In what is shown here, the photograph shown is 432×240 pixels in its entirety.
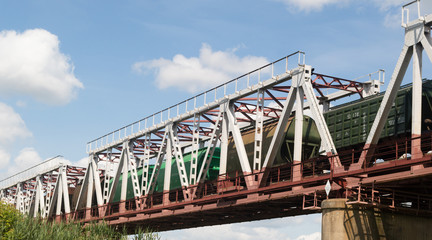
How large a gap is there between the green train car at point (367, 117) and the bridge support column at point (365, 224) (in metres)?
4.09

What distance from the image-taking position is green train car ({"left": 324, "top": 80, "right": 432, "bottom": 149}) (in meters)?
25.6

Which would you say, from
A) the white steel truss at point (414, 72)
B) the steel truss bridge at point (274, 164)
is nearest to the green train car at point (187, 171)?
the steel truss bridge at point (274, 164)

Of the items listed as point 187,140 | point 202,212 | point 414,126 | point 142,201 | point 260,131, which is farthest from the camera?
point 187,140

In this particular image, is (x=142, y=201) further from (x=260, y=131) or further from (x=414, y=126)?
(x=414, y=126)

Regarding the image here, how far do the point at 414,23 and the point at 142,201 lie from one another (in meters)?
26.0

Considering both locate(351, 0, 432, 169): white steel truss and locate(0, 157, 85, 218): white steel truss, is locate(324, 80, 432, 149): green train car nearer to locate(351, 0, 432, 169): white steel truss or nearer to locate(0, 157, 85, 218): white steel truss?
locate(351, 0, 432, 169): white steel truss

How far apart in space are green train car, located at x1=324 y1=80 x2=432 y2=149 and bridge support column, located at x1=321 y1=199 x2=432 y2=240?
161 inches

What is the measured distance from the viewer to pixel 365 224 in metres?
22.9

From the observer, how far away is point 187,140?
1870 inches

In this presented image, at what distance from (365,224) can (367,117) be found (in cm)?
652

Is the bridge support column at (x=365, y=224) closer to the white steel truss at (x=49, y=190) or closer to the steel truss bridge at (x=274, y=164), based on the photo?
the steel truss bridge at (x=274, y=164)

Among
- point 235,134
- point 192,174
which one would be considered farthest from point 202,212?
point 235,134

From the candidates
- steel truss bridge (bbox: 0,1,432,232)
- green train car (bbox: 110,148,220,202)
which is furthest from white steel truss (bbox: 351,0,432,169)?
green train car (bbox: 110,148,220,202)

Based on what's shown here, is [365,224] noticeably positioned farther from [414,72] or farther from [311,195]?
[414,72]
